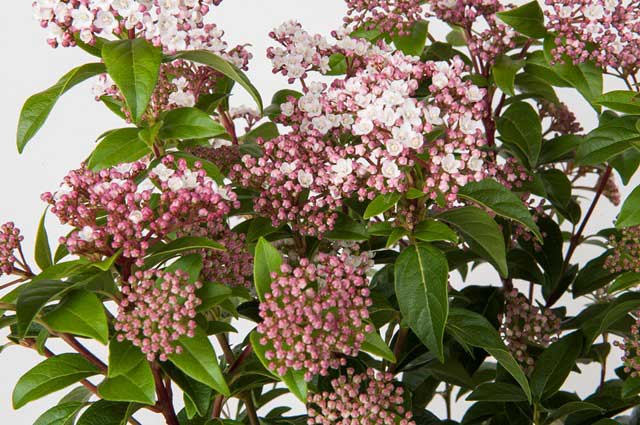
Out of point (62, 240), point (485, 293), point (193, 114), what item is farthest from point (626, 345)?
point (62, 240)

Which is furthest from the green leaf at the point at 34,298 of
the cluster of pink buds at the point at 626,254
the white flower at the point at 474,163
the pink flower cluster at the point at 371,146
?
the cluster of pink buds at the point at 626,254

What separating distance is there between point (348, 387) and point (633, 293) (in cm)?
68

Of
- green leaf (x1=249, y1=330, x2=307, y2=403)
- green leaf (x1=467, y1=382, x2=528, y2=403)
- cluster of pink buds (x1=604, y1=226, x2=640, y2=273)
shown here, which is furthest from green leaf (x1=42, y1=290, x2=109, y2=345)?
cluster of pink buds (x1=604, y1=226, x2=640, y2=273)

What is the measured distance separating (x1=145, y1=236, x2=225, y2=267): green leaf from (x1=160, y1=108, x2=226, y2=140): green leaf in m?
0.19

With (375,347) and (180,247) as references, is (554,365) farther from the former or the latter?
(180,247)

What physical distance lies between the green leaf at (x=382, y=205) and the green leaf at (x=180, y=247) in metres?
0.25

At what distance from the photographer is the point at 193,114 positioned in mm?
1441

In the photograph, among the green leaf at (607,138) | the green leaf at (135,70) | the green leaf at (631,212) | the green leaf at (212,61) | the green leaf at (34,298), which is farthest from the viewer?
the green leaf at (607,138)

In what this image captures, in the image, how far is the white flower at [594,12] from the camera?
167 cm

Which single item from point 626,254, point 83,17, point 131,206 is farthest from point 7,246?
point 626,254

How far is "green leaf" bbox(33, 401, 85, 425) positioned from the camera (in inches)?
58.2

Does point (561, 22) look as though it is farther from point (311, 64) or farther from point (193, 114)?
point (193, 114)

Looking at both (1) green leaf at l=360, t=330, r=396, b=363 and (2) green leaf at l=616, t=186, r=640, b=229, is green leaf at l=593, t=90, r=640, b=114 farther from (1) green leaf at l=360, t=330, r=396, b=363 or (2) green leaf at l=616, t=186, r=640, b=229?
(1) green leaf at l=360, t=330, r=396, b=363

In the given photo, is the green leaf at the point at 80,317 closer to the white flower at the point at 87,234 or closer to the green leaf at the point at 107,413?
the white flower at the point at 87,234
